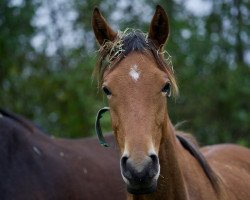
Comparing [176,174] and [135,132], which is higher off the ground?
[135,132]

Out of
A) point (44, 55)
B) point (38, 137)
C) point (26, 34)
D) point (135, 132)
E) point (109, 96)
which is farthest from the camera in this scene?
point (44, 55)

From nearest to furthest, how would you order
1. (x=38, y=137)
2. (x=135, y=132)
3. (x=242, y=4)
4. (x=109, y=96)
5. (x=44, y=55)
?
(x=135, y=132) < (x=109, y=96) < (x=38, y=137) < (x=44, y=55) < (x=242, y=4)

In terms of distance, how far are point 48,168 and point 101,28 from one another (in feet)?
5.87

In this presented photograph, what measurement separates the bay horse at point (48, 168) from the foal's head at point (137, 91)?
4.84ft

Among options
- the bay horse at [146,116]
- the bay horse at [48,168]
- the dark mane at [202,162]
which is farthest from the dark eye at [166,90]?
the bay horse at [48,168]

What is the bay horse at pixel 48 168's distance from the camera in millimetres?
5297

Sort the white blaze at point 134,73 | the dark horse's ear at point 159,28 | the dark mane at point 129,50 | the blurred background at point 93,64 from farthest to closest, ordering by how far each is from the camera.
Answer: the blurred background at point 93,64 < the dark horse's ear at point 159,28 < the dark mane at point 129,50 < the white blaze at point 134,73

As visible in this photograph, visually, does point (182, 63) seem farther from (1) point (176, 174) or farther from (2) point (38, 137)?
(1) point (176, 174)

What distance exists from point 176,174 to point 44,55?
23.7ft

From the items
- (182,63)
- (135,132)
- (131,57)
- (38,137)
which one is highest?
(131,57)

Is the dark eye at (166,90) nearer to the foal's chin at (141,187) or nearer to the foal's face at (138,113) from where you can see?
the foal's face at (138,113)

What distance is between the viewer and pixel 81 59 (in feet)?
36.8

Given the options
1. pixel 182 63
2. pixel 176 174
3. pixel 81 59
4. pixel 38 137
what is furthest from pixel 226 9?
pixel 176 174

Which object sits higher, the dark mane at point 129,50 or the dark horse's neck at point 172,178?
the dark mane at point 129,50
